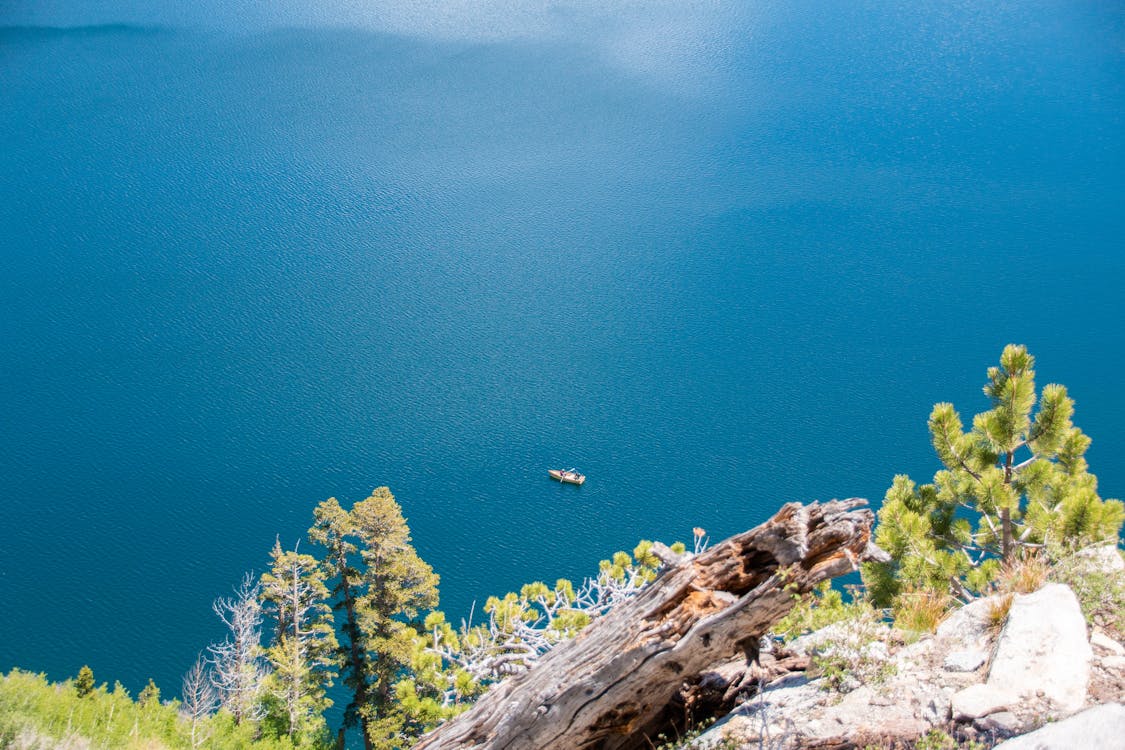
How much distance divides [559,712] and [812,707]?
63.6 inches

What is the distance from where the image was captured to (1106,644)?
557 cm

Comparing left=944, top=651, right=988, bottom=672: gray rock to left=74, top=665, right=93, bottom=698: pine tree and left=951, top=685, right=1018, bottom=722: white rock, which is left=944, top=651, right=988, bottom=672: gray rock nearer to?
left=951, top=685, right=1018, bottom=722: white rock

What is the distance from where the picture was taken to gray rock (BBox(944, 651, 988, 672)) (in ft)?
18.2

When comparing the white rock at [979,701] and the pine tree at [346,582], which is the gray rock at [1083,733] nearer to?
the white rock at [979,701]

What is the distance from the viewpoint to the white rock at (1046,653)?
200 inches

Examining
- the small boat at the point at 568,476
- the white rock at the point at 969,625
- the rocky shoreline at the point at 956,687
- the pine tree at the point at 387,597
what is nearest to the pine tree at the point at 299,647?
the pine tree at the point at 387,597

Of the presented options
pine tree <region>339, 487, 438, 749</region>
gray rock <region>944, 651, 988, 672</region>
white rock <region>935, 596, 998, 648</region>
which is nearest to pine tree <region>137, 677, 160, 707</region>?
pine tree <region>339, 487, 438, 749</region>

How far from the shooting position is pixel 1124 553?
25.0 feet

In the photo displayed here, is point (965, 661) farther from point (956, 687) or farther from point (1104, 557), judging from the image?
point (1104, 557)

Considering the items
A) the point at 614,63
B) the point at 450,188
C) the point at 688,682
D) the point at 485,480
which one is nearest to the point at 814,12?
A: the point at 614,63

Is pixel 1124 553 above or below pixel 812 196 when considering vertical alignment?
below

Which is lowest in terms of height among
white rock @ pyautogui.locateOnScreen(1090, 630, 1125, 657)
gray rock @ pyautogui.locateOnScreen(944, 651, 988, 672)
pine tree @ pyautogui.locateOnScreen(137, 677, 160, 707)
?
white rock @ pyautogui.locateOnScreen(1090, 630, 1125, 657)

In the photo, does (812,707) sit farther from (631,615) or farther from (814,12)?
(814,12)

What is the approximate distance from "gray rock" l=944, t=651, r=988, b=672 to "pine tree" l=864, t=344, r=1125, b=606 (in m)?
2.02
